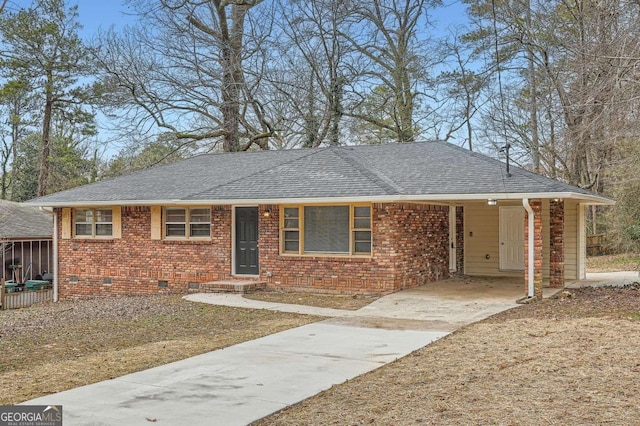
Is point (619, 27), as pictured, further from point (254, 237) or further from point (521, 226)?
point (254, 237)

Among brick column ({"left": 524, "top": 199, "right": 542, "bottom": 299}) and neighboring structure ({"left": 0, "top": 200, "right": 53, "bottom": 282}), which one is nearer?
brick column ({"left": 524, "top": 199, "right": 542, "bottom": 299})

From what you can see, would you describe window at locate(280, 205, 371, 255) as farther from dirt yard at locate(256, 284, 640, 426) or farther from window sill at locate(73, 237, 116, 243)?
window sill at locate(73, 237, 116, 243)

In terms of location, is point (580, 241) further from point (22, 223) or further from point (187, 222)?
point (22, 223)

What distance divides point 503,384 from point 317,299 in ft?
25.6

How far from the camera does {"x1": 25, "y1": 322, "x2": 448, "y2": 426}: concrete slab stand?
17.6 feet

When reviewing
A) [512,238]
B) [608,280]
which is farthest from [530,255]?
[608,280]

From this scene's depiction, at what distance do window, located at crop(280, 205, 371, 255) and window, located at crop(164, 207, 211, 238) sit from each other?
238cm

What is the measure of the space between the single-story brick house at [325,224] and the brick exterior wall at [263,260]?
0.10 ft

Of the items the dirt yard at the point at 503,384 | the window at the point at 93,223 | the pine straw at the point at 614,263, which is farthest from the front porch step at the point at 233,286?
the pine straw at the point at 614,263

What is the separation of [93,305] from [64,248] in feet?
13.9

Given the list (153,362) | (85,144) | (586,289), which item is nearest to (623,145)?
(586,289)

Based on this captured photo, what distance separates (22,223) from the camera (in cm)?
2434

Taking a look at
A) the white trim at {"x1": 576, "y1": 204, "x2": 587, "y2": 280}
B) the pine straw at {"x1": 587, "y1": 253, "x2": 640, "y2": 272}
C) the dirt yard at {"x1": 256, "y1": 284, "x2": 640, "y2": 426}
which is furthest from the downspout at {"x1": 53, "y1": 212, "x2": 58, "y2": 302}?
the pine straw at {"x1": 587, "y1": 253, "x2": 640, "y2": 272}

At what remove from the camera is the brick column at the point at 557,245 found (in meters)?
14.7
